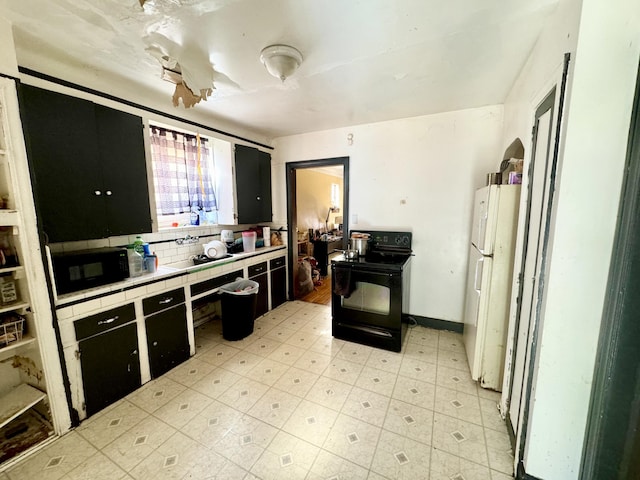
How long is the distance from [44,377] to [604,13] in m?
3.43

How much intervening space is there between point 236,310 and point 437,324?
7.90 ft

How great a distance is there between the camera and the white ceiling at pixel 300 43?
4.33 ft

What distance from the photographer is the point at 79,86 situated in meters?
1.88

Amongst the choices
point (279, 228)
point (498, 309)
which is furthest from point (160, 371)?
point (498, 309)

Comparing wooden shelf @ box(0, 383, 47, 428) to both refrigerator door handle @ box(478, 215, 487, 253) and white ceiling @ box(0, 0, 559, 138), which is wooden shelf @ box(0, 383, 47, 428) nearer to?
white ceiling @ box(0, 0, 559, 138)

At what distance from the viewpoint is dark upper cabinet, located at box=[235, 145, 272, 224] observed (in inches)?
133

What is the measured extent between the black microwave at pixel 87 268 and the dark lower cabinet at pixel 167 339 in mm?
451

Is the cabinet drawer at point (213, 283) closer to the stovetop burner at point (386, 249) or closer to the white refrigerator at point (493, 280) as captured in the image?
the stovetop burner at point (386, 249)

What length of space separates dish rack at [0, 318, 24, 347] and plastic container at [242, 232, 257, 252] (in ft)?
6.63

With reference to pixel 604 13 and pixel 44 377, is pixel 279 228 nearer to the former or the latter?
pixel 44 377

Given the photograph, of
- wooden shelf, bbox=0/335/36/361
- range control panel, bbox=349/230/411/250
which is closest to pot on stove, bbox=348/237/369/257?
range control panel, bbox=349/230/411/250

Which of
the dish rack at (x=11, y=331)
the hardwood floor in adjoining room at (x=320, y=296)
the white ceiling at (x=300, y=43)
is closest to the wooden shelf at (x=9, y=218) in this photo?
the dish rack at (x=11, y=331)

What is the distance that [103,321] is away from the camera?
6.02 feet

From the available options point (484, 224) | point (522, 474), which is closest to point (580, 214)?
point (484, 224)
